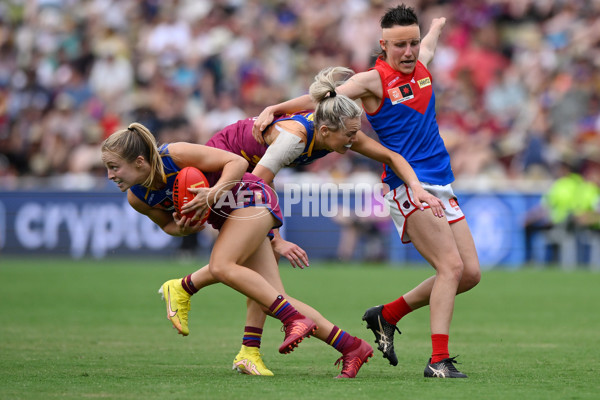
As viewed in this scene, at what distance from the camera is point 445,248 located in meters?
6.16

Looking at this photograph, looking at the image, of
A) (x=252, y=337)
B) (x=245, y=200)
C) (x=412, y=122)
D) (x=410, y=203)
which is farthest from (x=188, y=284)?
(x=412, y=122)

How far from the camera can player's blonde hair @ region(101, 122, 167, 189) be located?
19.3 ft

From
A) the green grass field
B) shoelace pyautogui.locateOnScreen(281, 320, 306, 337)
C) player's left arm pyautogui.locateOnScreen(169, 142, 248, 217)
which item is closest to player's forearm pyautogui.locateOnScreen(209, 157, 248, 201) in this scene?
player's left arm pyautogui.locateOnScreen(169, 142, 248, 217)

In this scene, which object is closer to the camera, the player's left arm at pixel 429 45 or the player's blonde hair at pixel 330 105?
the player's blonde hair at pixel 330 105

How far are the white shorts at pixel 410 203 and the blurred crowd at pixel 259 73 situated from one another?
9824 millimetres

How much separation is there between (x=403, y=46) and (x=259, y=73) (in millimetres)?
12821

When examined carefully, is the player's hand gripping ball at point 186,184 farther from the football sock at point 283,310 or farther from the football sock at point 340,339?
the football sock at point 340,339

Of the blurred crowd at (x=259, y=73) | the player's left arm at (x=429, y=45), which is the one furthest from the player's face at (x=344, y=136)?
the blurred crowd at (x=259, y=73)

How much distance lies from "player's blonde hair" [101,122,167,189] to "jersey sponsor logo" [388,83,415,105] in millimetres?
1561

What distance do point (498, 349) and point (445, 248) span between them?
1.62 meters

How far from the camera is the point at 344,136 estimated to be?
6059 millimetres

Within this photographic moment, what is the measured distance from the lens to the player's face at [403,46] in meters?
6.25

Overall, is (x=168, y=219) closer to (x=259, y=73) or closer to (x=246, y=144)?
(x=246, y=144)

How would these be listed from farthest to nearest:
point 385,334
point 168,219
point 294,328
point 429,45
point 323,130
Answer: point 429,45, point 385,334, point 168,219, point 323,130, point 294,328
